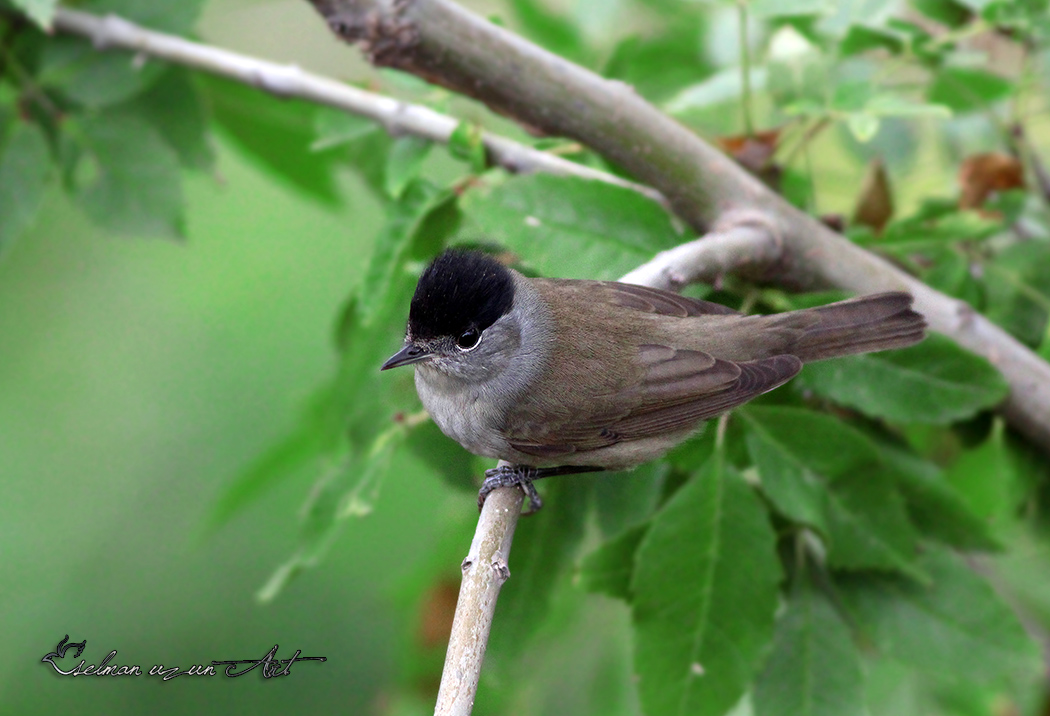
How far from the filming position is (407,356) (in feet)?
7.82

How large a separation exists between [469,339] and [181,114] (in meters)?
1.11

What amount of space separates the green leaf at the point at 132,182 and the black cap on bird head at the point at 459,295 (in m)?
0.79

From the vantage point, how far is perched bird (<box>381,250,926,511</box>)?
236 cm

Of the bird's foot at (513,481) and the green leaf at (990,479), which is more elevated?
the green leaf at (990,479)

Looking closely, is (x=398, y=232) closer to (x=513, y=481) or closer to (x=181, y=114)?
(x=513, y=481)

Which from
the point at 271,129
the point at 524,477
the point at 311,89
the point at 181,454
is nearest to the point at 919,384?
the point at 524,477

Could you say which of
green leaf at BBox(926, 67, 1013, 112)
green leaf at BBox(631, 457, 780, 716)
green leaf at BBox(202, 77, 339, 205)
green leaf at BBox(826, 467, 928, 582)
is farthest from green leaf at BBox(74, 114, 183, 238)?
green leaf at BBox(926, 67, 1013, 112)

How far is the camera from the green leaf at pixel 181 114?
9.27 feet

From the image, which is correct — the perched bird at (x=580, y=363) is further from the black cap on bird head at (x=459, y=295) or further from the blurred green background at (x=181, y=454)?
the blurred green background at (x=181, y=454)

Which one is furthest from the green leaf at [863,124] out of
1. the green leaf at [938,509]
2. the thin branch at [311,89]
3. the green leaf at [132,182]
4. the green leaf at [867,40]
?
the green leaf at [132,182]

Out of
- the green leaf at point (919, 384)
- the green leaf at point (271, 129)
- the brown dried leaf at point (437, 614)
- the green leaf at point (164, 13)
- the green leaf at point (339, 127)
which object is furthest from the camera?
the green leaf at point (271, 129)

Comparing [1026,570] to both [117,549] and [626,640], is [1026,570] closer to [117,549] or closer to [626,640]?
[626,640]

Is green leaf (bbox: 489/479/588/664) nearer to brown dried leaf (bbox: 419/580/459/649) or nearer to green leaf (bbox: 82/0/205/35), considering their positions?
brown dried leaf (bbox: 419/580/459/649)

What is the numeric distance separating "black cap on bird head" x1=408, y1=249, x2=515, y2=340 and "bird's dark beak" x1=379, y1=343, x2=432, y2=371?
0.10ft
